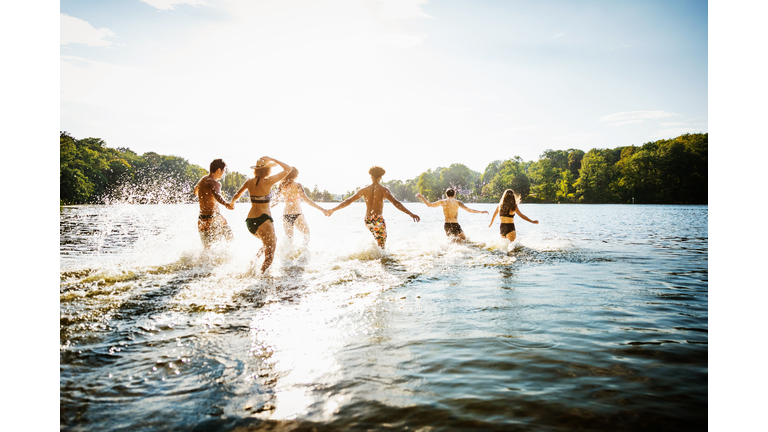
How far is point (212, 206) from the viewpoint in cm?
796

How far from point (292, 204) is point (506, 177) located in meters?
105

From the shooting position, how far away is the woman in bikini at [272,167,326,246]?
968 cm

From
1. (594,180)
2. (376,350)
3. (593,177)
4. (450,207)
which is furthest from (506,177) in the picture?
(376,350)

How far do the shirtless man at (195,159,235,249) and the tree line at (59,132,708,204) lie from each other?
61 centimetres

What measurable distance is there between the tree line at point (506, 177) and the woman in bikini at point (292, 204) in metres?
1.30

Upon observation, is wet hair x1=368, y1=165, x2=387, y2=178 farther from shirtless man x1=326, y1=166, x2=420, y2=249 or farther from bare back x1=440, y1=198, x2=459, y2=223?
bare back x1=440, y1=198, x2=459, y2=223

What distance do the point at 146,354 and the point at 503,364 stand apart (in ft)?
11.0

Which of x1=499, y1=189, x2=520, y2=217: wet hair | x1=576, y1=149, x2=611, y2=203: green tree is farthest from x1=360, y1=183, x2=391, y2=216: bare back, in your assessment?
x1=576, y1=149, x2=611, y2=203: green tree

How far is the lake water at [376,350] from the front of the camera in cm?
266

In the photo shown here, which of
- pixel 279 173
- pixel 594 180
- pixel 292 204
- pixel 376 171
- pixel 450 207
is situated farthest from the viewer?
pixel 594 180

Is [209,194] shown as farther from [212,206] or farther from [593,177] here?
[593,177]
